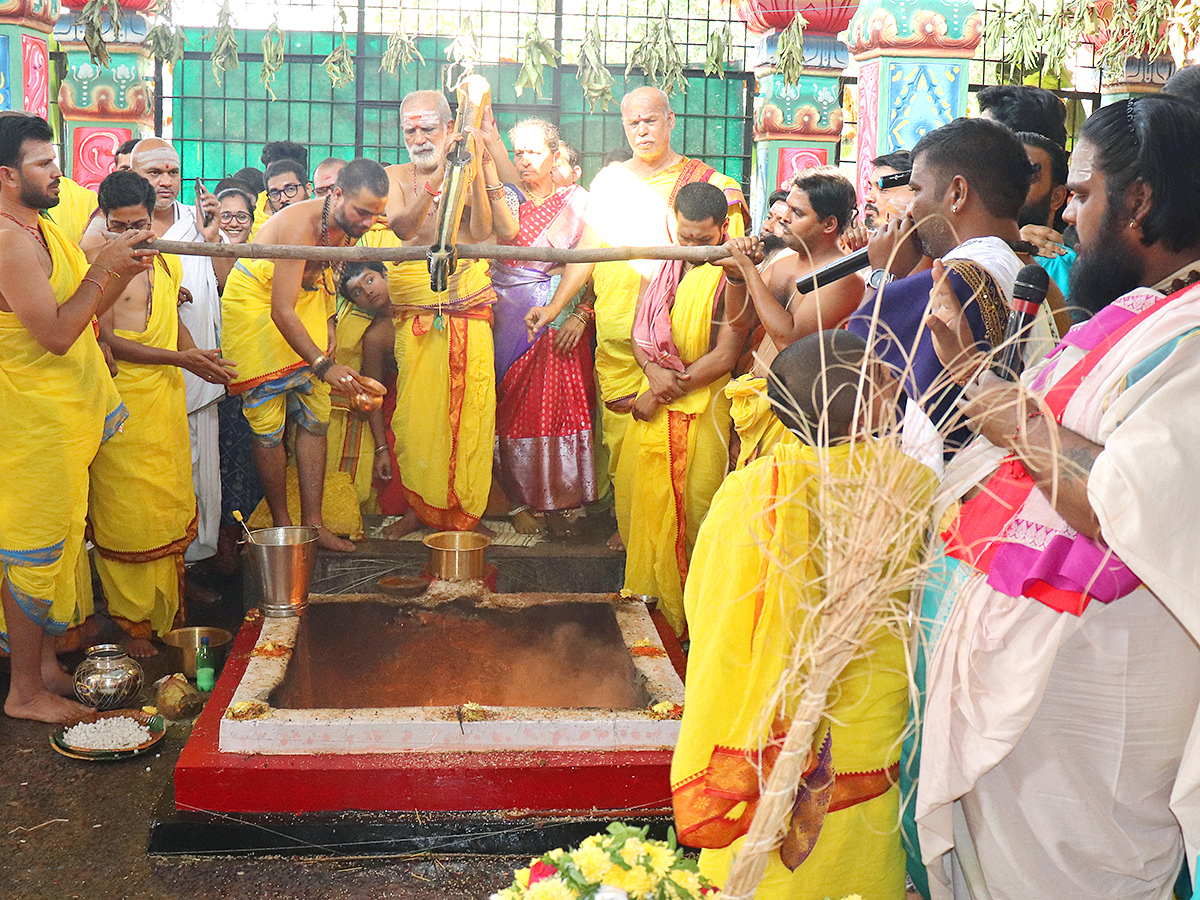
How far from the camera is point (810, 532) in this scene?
2182 mm

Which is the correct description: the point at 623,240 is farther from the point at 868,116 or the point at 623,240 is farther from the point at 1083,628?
the point at 1083,628

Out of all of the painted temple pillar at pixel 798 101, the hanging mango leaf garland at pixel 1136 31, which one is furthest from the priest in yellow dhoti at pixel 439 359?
the hanging mango leaf garland at pixel 1136 31

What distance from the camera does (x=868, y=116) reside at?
24.7 ft

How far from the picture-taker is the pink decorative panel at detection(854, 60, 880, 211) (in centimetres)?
742

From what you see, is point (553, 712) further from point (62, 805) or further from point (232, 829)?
point (62, 805)

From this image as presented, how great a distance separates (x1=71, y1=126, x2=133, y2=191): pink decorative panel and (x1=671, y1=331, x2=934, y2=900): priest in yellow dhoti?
8409 mm

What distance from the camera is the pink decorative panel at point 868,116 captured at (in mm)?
7416

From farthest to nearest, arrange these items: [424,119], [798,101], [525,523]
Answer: [798,101] → [525,523] → [424,119]

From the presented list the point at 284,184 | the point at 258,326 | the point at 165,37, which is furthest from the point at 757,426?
the point at 165,37

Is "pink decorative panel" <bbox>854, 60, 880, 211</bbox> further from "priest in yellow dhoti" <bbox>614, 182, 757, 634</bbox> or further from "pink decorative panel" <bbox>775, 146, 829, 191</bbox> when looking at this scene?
"priest in yellow dhoti" <bbox>614, 182, 757, 634</bbox>

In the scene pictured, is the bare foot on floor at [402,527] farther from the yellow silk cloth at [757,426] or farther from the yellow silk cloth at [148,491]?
the yellow silk cloth at [757,426]

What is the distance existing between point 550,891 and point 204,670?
120 inches

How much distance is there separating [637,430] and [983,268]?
2.66m

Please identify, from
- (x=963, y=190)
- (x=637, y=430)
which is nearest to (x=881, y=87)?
(x=637, y=430)
